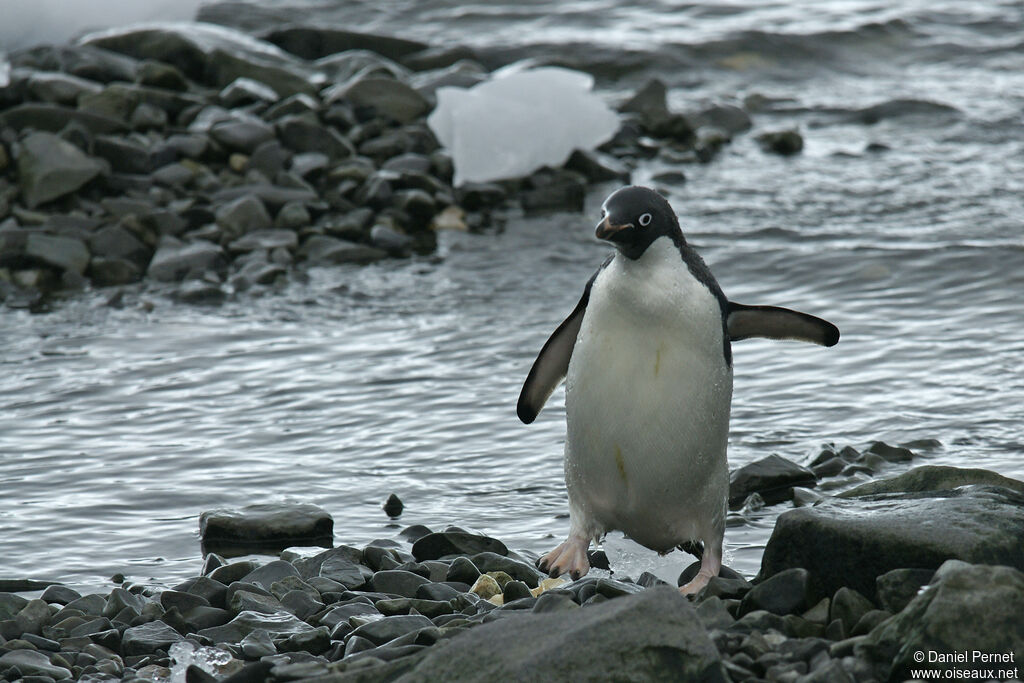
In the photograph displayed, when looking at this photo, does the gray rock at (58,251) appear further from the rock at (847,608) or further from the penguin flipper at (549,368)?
the rock at (847,608)

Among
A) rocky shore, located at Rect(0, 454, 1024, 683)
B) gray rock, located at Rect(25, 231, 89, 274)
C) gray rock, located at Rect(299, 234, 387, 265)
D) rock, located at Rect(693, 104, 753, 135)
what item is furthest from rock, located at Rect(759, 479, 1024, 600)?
rock, located at Rect(693, 104, 753, 135)

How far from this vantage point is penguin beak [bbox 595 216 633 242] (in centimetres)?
374

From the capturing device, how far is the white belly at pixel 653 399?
12.9ft

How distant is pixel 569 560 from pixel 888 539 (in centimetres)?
106

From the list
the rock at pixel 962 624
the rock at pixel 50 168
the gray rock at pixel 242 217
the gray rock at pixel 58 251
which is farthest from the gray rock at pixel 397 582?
the rock at pixel 50 168

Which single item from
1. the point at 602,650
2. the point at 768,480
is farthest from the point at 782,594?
the point at 768,480

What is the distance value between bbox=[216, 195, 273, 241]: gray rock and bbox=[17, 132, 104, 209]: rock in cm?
88

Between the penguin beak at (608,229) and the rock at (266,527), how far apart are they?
1.44 m

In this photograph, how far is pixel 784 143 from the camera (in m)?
10.7

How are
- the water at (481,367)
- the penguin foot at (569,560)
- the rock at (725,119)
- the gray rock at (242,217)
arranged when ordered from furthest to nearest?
the rock at (725,119) < the gray rock at (242,217) < the water at (481,367) < the penguin foot at (569,560)

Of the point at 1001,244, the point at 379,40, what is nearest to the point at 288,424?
the point at 1001,244

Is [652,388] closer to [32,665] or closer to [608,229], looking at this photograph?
[608,229]

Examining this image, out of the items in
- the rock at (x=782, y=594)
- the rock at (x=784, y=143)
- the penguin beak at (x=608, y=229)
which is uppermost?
the penguin beak at (x=608, y=229)

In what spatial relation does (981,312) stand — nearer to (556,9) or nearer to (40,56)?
(40,56)
